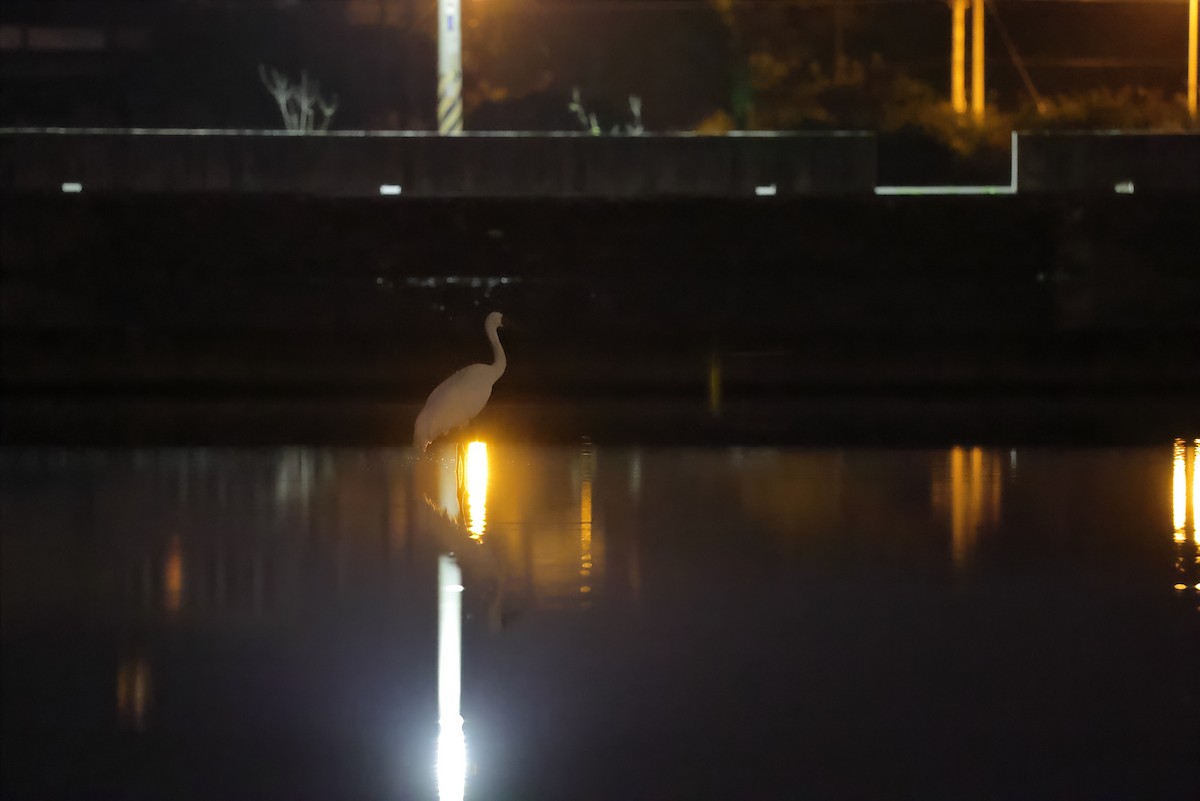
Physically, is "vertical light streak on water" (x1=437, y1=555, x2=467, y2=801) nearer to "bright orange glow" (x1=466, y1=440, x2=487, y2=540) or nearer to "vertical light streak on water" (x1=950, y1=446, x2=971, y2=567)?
"bright orange glow" (x1=466, y1=440, x2=487, y2=540)

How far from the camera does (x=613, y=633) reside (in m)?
7.43

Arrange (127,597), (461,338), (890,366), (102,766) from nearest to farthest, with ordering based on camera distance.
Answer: (102,766) < (127,597) < (890,366) < (461,338)

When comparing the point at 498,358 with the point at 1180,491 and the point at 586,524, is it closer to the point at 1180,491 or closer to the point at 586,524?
the point at 586,524

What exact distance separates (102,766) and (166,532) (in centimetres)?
463

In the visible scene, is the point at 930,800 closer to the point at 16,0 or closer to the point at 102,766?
the point at 102,766

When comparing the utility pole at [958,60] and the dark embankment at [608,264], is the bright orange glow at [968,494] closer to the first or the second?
the dark embankment at [608,264]

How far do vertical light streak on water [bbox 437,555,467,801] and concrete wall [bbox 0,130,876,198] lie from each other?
51.9 feet

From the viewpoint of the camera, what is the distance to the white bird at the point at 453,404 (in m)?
13.8

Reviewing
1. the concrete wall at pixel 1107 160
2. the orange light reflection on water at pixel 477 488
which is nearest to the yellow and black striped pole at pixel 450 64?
the concrete wall at pixel 1107 160

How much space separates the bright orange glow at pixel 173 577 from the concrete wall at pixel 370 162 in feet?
49.4

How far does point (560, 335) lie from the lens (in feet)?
68.0

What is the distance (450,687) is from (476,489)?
542 centimetres

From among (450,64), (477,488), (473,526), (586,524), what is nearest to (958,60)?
(450,64)

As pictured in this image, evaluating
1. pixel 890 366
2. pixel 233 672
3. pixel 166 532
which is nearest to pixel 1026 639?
pixel 233 672
